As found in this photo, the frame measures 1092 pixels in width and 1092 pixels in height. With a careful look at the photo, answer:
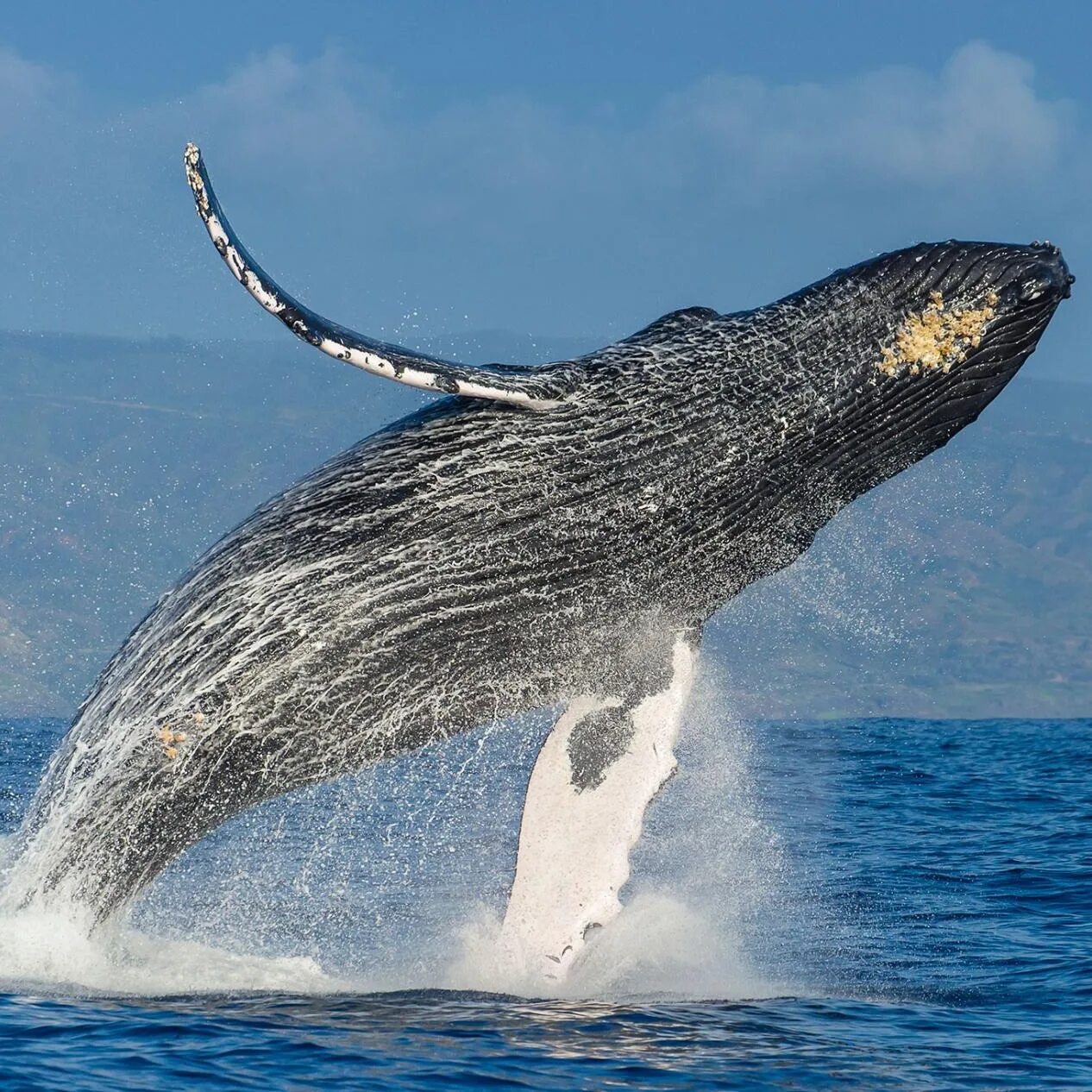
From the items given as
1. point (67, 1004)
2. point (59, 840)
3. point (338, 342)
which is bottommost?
point (67, 1004)

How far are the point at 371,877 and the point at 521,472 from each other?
7053mm

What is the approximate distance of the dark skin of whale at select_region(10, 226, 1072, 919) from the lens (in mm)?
9883

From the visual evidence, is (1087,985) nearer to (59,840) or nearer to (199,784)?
(199,784)

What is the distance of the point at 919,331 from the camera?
34.0 ft

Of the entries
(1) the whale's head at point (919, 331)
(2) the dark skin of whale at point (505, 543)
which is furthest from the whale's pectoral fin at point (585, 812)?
(1) the whale's head at point (919, 331)

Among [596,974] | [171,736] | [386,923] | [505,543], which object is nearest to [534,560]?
[505,543]

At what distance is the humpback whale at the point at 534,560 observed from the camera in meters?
9.88

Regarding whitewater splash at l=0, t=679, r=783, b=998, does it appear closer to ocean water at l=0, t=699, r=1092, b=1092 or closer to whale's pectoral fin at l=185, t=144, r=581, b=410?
ocean water at l=0, t=699, r=1092, b=1092

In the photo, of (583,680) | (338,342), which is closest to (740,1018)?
(583,680)

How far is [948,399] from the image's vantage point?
10523mm

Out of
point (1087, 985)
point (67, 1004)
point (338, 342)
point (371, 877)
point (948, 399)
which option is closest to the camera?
point (338, 342)

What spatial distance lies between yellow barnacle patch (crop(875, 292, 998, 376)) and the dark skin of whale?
0.02 metres

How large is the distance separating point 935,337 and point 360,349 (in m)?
3.61

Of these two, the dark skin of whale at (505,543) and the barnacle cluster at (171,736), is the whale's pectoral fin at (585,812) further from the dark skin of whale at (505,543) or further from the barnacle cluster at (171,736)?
the barnacle cluster at (171,736)
